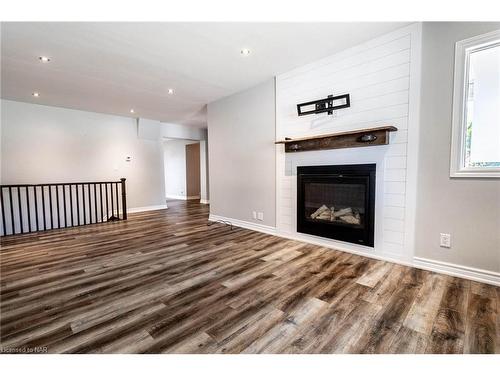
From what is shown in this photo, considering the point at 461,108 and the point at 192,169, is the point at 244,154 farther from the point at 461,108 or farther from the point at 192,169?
the point at 192,169

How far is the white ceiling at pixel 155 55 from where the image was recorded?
97.0 inches

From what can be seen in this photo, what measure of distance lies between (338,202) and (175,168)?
828 centimetres

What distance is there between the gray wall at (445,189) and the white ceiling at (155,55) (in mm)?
534

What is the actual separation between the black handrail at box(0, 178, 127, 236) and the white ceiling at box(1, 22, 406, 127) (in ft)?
6.19

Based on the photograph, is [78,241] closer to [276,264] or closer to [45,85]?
[45,85]

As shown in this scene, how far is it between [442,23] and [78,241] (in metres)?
5.47

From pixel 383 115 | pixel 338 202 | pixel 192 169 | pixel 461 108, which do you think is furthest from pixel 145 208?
pixel 461 108

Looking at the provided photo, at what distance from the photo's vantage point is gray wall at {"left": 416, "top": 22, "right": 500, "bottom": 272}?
6.93 feet

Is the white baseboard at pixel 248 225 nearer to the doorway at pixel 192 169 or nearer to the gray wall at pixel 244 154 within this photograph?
the gray wall at pixel 244 154

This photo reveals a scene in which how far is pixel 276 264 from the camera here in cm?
264

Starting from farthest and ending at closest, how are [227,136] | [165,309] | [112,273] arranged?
[227,136] < [112,273] < [165,309]

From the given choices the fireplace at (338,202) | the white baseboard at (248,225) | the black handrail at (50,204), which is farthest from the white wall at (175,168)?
the fireplace at (338,202)

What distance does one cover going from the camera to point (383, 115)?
269 cm
